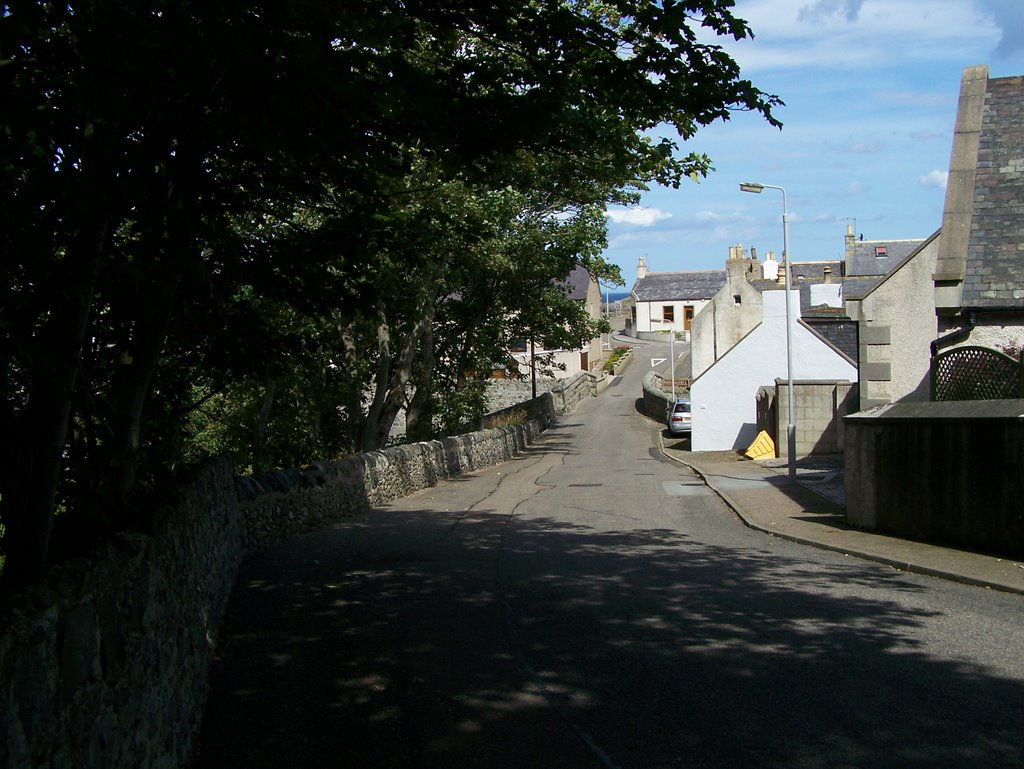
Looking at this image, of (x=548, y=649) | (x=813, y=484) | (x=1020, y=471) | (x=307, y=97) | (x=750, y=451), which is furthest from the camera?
(x=750, y=451)

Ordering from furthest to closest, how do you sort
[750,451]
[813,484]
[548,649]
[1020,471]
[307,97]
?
[750,451] < [813,484] < [1020,471] < [548,649] < [307,97]

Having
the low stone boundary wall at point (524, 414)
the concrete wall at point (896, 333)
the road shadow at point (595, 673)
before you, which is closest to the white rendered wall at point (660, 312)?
the low stone boundary wall at point (524, 414)

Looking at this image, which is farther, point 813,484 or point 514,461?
point 514,461

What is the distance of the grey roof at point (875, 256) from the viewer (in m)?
83.1

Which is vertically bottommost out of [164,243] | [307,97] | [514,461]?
[514,461]

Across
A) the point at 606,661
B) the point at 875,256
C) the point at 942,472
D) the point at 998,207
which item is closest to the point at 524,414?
the point at 998,207

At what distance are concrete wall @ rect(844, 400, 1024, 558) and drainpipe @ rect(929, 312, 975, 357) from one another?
1783 millimetres

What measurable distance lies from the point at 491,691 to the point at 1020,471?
794cm

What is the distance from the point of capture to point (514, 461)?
3625 centimetres

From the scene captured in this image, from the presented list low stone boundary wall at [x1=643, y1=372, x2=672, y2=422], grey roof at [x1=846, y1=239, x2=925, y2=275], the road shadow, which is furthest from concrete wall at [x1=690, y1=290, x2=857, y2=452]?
grey roof at [x1=846, y1=239, x2=925, y2=275]

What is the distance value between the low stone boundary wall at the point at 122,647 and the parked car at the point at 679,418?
35814 mm

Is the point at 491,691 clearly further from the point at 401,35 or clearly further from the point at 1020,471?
the point at 1020,471

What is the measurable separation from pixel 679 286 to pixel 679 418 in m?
71.6

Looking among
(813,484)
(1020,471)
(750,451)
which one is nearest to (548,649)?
(1020,471)
